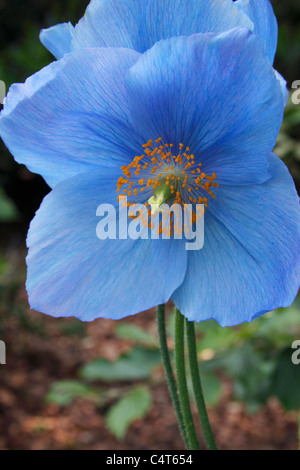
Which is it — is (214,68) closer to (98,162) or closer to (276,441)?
(98,162)

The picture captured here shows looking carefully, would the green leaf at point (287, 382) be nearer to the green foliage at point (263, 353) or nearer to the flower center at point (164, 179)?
the green foliage at point (263, 353)

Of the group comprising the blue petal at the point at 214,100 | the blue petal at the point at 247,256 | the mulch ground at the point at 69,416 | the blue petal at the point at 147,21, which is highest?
the blue petal at the point at 147,21

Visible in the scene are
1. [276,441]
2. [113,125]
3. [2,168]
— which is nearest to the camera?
[113,125]

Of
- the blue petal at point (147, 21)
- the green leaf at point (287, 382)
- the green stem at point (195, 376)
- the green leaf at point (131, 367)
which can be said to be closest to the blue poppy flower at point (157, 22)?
the blue petal at point (147, 21)

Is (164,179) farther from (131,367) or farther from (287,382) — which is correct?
(131,367)

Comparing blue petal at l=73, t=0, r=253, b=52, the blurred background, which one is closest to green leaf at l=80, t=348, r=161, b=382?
the blurred background

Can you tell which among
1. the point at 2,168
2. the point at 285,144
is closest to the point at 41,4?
the point at 2,168
